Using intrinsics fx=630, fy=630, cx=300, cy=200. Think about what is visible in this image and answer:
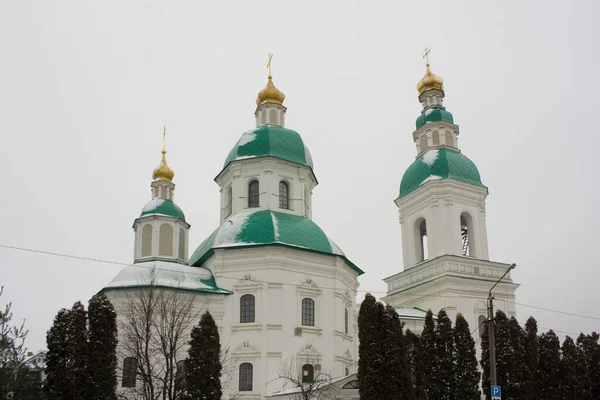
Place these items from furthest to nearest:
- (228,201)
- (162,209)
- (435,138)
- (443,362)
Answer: (435,138)
(162,209)
(228,201)
(443,362)

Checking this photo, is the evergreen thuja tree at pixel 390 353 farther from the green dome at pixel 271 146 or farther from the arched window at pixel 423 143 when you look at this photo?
the arched window at pixel 423 143

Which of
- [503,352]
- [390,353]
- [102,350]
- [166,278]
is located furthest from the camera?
[166,278]

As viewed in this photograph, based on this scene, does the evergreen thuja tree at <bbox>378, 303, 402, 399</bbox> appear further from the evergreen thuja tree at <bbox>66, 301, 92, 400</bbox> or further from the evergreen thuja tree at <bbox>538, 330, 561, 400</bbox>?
the evergreen thuja tree at <bbox>66, 301, 92, 400</bbox>

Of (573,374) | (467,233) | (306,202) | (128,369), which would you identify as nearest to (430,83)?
(467,233)

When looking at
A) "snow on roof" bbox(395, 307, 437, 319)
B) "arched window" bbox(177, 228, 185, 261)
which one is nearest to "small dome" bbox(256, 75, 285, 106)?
"arched window" bbox(177, 228, 185, 261)

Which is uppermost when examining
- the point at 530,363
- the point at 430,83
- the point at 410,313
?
the point at 430,83

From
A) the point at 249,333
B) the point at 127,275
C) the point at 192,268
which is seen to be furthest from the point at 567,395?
the point at 127,275

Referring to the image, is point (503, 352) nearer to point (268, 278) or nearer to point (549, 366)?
point (549, 366)

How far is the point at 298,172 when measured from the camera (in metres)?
33.7

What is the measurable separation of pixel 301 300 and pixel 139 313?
8.26 m

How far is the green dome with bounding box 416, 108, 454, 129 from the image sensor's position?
133 feet

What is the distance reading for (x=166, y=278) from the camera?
28672mm

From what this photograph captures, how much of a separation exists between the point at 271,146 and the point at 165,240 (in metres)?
7.93

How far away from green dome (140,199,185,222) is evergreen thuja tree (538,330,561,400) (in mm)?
19955
